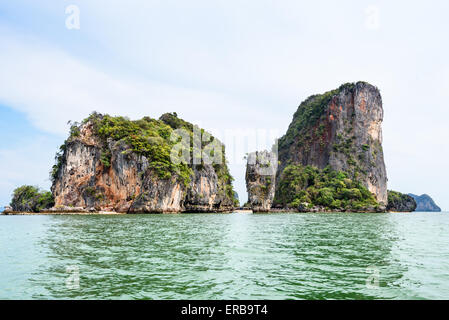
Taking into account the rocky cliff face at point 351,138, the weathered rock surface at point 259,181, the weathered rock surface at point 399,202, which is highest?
the rocky cliff face at point 351,138

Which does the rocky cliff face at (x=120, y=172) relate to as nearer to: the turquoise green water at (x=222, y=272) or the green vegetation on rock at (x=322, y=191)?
the green vegetation on rock at (x=322, y=191)

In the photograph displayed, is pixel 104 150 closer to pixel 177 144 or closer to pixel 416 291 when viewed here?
pixel 177 144

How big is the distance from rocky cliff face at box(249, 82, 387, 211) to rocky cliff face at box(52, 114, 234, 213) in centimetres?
5133

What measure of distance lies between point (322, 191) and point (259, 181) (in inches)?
1281

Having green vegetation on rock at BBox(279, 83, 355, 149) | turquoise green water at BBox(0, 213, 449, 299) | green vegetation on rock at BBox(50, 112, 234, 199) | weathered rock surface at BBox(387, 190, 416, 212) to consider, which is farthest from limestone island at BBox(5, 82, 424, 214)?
turquoise green water at BBox(0, 213, 449, 299)

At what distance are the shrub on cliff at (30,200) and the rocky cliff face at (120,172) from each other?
4594 mm

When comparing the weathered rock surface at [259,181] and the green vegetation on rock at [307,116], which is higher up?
the green vegetation on rock at [307,116]

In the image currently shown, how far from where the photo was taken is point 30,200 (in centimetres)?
6394

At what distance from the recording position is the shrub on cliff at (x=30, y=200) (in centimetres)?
6155

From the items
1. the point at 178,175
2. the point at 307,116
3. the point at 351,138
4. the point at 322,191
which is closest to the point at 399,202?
the point at 351,138

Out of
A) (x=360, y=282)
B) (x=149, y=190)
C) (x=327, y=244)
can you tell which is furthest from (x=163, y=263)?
(x=149, y=190)

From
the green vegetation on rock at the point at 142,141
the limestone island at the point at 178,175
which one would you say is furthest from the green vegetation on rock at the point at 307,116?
the green vegetation on rock at the point at 142,141

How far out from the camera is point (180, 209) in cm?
5903
